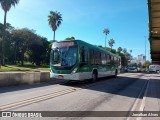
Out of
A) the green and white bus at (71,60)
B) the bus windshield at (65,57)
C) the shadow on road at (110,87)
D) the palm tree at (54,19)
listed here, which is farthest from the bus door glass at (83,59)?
the palm tree at (54,19)

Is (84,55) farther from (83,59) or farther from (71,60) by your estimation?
(71,60)

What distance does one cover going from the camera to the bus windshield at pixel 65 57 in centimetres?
1645

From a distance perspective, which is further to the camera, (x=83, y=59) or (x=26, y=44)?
(x=26, y=44)

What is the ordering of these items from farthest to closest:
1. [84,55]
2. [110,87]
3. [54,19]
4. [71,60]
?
[54,19] → [84,55] → [110,87] → [71,60]

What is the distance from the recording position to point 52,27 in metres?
66.7

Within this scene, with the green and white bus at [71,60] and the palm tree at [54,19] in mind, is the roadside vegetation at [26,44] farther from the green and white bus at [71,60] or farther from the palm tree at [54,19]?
the green and white bus at [71,60]

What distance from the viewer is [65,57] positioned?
1659 centimetres

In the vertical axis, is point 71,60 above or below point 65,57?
below

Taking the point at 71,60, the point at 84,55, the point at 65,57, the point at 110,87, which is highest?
the point at 84,55

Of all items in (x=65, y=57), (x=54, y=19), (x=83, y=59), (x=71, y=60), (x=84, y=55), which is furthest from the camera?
(x=54, y=19)

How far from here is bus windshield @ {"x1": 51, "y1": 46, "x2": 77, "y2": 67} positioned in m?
16.5

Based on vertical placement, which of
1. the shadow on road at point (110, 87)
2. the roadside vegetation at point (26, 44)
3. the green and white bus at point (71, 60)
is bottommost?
the shadow on road at point (110, 87)

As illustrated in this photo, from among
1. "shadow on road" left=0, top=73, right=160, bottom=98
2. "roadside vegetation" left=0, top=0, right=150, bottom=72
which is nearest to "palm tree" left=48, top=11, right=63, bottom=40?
"roadside vegetation" left=0, top=0, right=150, bottom=72

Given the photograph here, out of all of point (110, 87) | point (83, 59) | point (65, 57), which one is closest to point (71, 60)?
point (65, 57)
